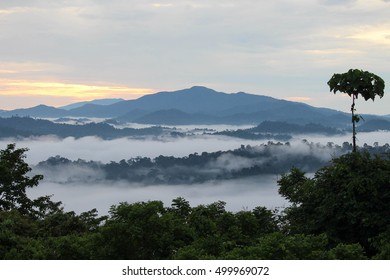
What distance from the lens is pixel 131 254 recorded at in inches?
736

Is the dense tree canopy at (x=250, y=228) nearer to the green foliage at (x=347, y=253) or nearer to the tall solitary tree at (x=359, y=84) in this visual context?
the green foliage at (x=347, y=253)

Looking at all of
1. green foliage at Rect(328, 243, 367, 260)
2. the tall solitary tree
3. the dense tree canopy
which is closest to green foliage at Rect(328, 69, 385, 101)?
the tall solitary tree

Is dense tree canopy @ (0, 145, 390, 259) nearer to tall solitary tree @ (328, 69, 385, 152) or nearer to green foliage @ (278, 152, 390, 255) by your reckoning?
green foliage @ (278, 152, 390, 255)

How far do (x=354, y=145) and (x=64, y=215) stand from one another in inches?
716

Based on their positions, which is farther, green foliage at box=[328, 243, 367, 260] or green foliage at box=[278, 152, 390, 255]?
green foliage at box=[278, 152, 390, 255]

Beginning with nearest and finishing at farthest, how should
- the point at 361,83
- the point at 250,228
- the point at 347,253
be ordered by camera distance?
1. the point at 347,253
2. the point at 250,228
3. the point at 361,83

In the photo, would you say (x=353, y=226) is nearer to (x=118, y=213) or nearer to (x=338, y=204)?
(x=338, y=204)

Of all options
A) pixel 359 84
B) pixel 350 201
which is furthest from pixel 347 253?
pixel 359 84

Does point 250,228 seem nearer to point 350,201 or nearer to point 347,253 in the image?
point 350,201

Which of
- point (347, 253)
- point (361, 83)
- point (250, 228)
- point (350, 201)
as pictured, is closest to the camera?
point (347, 253)

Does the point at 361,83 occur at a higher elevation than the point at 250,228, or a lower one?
higher

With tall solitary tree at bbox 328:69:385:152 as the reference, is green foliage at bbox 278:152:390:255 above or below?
below

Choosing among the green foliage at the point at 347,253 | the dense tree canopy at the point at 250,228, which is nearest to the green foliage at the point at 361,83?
the dense tree canopy at the point at 250,228

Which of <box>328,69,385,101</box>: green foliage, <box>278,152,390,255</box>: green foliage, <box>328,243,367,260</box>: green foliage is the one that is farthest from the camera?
<box>328,69,385,101</box>: green foliage
